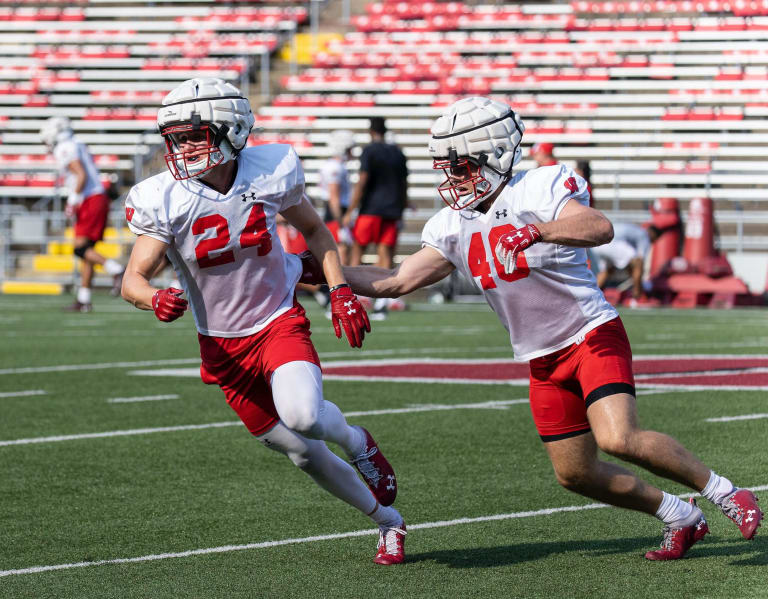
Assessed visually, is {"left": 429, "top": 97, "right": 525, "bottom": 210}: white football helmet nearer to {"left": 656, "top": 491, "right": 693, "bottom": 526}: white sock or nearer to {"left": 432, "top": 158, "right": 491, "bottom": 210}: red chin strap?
{"left": 432, "top": 158, "right": 491, "bottom": 210}: red chin strap

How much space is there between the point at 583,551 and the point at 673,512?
1.07 feet

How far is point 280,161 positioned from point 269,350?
698 mm

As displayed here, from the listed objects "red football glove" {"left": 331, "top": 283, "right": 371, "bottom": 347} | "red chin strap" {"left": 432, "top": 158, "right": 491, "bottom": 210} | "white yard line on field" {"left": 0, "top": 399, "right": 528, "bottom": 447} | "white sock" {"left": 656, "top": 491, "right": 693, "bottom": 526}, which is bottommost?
"white yard line on field" {"left": 0, "top": 399, "right": 528, "bottom": 447}

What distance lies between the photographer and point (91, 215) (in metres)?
15.1

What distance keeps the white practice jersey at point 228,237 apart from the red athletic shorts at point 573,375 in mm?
926

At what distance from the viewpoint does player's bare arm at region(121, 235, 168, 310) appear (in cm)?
445

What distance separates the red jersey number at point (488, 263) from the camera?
173 inches

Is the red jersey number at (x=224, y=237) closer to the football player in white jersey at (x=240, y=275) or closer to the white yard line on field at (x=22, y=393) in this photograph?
the football player in white jersey at (x=240, y=275)

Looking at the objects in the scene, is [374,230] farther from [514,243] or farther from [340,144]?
[514,243]

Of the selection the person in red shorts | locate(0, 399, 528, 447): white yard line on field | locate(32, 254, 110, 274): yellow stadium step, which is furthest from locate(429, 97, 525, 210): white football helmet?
locate(32, 254, 110, 274): yellow stadium step

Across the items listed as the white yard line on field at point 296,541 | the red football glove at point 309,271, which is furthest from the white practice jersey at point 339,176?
the red football glove at point 309,271

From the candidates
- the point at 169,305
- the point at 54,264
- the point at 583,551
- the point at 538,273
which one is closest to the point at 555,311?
the point at 538,273

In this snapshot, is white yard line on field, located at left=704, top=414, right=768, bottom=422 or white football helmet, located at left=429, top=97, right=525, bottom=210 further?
white yard line on field, located at left=704, top=414, right=768, bottom=422

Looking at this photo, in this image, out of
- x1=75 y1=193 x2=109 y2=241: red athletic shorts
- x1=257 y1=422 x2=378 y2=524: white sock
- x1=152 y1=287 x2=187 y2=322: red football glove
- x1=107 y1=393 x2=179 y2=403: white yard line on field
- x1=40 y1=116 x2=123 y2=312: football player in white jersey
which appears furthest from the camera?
x1=75 y1=193 x2=109 y2=241: red athletic shorts
